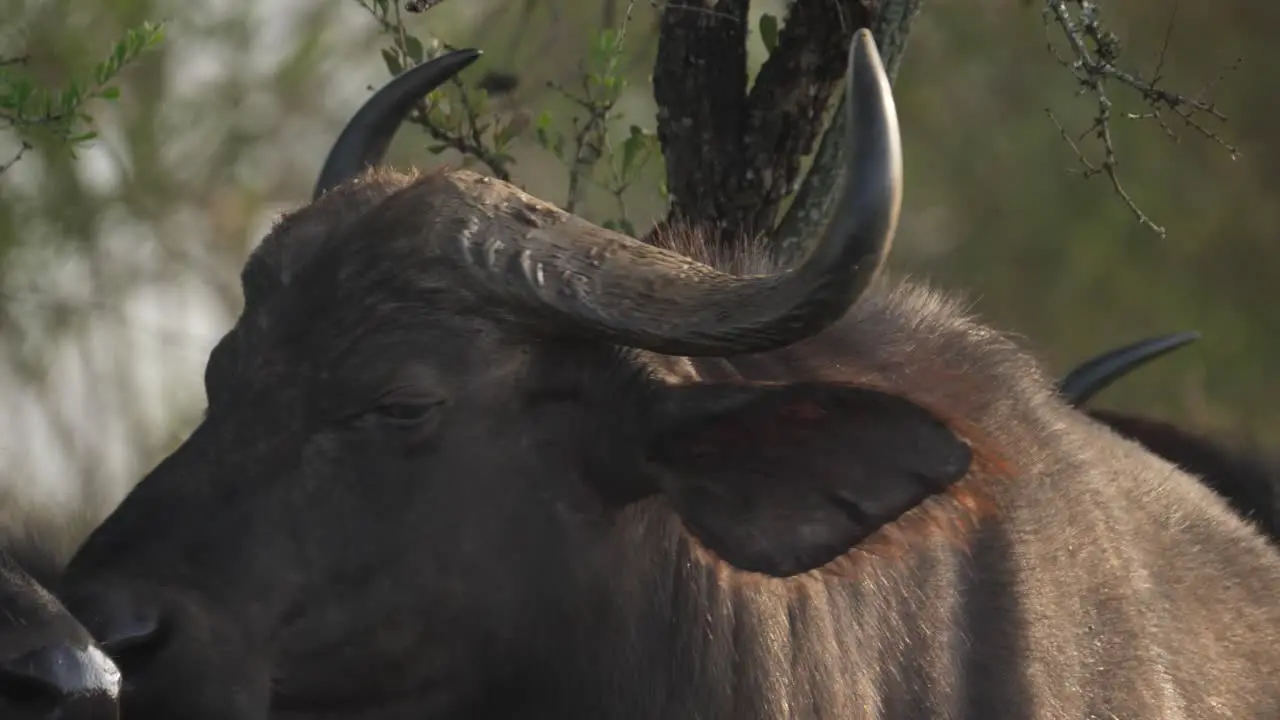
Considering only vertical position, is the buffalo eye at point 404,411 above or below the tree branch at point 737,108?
below

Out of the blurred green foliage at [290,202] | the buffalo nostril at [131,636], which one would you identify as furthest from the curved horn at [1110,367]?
the blurred green foliage at [290,202]

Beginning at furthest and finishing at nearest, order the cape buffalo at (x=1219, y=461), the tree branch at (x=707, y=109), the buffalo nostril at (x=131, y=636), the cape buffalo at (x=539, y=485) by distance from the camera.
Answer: the cape buffalo at (x=1219, y=461) → the tree branch at (x=707, y=109) → the cape buffalo at (x=539, y=485) → the buffalo nostril at (x=131, y=636)

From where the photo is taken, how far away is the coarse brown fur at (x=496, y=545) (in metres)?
4.11

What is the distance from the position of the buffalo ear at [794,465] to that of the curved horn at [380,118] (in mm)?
1220

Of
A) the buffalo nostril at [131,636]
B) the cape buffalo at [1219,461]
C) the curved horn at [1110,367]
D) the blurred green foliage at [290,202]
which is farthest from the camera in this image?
the blurred green foliage at [290,202]

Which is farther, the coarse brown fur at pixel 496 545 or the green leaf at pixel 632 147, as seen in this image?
the green leaf at pixel 632 147

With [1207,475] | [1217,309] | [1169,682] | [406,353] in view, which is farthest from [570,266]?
[1217,309]

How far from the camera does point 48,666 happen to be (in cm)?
376

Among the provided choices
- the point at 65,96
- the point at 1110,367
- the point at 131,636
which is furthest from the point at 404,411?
the point at 1110,367

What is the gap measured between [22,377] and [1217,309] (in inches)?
472

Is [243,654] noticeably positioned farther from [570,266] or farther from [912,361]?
[912,361]

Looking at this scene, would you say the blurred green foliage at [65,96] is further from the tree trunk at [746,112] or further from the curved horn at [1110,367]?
the curved horn at [1110,367]

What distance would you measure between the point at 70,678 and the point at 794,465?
1410 millimetres

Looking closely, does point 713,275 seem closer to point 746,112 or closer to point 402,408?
point 402,408
